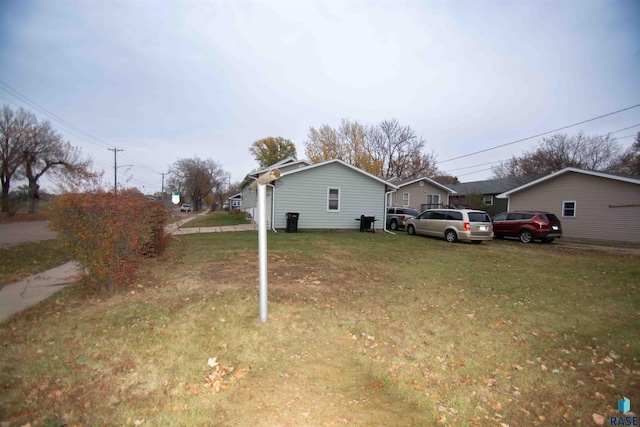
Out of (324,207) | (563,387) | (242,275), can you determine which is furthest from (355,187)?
(563,387)

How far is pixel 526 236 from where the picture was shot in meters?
15.4

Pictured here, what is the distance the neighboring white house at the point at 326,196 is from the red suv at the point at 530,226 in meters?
6.72

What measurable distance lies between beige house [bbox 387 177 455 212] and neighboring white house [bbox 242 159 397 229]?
11888mm

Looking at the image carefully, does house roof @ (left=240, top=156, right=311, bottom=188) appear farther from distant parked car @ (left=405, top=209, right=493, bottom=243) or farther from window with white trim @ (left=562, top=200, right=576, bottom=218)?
window with white trim @ (left=562, top=200, right=576, bottom=218)

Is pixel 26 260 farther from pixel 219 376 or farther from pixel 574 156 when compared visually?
pixel 574 156

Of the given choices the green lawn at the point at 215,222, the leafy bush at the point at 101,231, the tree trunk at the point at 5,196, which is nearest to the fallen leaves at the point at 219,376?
the leafy bush at the point at 101,231

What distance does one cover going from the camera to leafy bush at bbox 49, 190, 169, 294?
15.0 feet

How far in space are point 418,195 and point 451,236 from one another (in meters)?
16.0

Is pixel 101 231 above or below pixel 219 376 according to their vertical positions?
above

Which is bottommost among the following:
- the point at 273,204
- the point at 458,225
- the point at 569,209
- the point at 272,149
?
the point at 458,225

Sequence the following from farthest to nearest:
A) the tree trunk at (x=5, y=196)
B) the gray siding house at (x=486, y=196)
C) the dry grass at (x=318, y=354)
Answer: the gray siding house at (x=486, y=196), the tree trunk at (x=5, y=196), the dry grass at (x=318, y=354)

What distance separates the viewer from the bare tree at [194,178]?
62.2 meters

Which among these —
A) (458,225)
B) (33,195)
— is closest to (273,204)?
(458,225)
